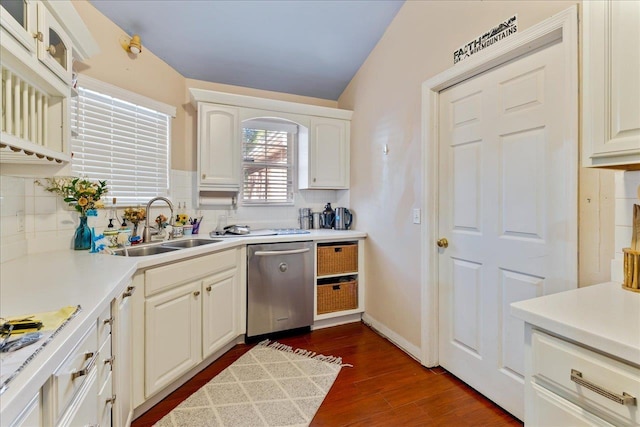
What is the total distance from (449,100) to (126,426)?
280 cm

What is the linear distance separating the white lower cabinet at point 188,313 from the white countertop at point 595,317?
1851mm

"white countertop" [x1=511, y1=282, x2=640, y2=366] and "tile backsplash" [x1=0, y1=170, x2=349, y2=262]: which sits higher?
"tile backsplash" [x1=0, y1=170, x2=349, y2=262]

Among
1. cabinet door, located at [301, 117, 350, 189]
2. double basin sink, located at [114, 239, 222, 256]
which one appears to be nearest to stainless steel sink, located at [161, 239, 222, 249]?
double basin sink, located at [114, 239, 222, 256]

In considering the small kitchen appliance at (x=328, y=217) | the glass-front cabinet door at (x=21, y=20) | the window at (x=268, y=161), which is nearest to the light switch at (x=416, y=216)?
the small kitchen appliance at (x=328, y=217)

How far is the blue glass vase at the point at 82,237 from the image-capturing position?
1931 mm

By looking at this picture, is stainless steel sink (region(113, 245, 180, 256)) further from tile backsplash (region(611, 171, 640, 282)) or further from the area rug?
tile backsplash (region(611, 171, 640, 282))

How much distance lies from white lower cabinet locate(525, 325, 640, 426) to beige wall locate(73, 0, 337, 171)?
3.00 m

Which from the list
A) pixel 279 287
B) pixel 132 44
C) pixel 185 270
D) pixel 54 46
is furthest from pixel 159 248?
pixel 132 44

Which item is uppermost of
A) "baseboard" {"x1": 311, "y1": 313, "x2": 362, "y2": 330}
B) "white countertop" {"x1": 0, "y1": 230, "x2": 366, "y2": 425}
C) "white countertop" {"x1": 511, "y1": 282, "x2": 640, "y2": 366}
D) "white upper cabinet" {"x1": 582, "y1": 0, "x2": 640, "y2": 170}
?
"white upper cabinet" {"x1": 582, "y1": 0, "x2": 640, "y2": 170}

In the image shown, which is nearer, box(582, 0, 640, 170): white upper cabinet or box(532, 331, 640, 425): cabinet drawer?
box(532, 331, 640, 425): cabinet drawer

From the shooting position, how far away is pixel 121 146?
8.15 feet

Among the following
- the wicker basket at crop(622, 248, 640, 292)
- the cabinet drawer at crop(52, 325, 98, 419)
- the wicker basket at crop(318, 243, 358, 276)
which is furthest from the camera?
the wicker basket at crop(318, 243, 358, 276)

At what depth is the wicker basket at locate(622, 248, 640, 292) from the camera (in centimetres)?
116

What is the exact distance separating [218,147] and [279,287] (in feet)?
4.72
